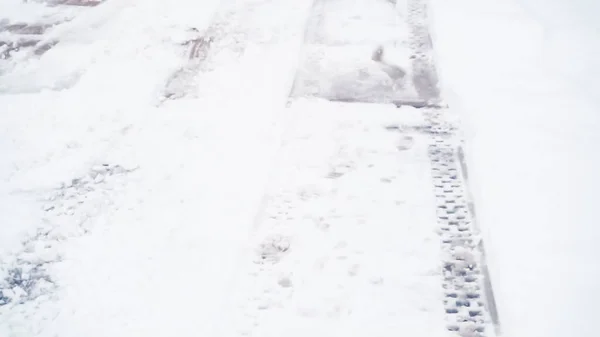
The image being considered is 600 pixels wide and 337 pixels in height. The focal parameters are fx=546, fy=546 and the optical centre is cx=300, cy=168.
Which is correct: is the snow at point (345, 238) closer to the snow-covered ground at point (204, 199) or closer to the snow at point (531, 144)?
the snow-covered ground at point (204, 199)

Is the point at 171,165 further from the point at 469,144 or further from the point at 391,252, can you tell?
the point at 469,144

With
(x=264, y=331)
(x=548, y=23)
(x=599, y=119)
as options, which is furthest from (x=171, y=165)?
(x=548, y=23)

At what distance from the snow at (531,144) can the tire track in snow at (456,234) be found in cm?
6

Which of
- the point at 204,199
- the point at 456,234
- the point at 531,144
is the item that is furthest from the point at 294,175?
the point at 531,144

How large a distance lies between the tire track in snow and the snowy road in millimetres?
11

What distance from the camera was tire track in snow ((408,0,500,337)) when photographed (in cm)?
251

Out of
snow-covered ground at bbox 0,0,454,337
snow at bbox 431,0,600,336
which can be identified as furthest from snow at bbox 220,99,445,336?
snow at bbox 431,0,600,336

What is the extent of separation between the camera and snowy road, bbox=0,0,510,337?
8.50 ft

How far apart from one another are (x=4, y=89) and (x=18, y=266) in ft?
6.42

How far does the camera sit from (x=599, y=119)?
3.72 metres

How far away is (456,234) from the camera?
2.91 metres

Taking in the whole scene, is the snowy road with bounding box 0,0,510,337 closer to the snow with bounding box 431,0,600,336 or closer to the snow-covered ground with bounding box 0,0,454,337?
the snow-covered ground with bounding box 0,0,454,337

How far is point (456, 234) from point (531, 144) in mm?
1033

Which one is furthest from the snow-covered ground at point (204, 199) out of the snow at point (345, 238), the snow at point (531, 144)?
the snow at point (531, 144)
